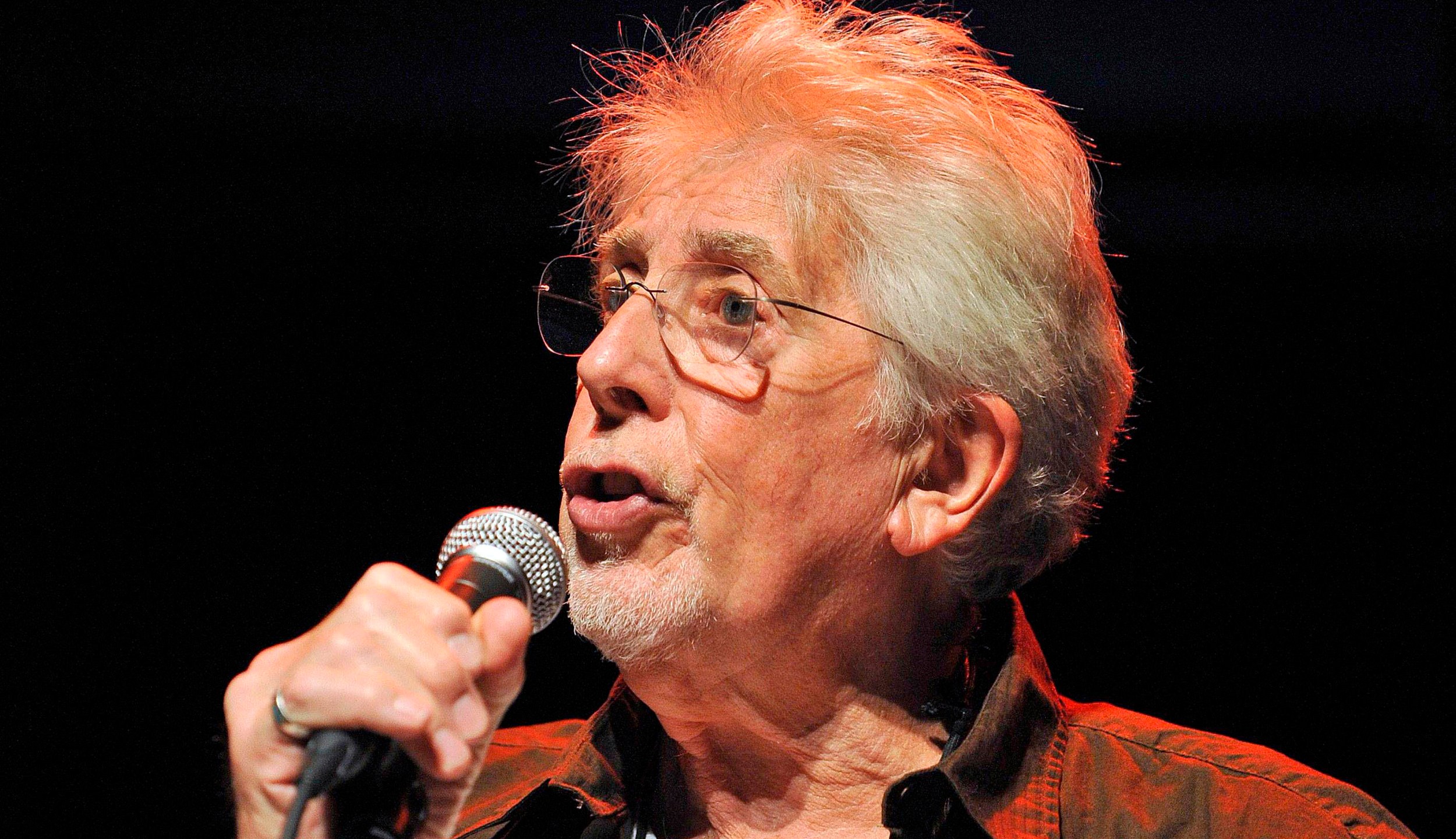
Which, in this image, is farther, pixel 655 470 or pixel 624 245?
pixel 624 245

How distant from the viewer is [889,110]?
1.84 m

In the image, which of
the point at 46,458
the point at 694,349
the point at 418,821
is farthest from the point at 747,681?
the point at 46,458

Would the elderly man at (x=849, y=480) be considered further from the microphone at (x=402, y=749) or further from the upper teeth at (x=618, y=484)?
the microphone at (x=402, y=749)

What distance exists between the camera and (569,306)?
2.04 m

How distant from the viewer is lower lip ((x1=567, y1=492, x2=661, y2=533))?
162cm

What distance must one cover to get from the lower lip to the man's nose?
0.43 ft

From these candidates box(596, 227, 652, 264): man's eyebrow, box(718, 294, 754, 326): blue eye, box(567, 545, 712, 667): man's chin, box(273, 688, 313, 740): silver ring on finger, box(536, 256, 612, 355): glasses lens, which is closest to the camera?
box(273, 688, 313, 740): silver ring on finger

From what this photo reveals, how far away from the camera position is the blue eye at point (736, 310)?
1.70 meters

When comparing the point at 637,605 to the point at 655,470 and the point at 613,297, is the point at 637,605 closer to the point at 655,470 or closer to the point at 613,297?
the point at 655,470

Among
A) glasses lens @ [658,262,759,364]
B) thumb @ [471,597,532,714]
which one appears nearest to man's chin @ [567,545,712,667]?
glasses lens @ [658,262,759,364]

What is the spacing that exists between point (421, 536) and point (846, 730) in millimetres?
1307

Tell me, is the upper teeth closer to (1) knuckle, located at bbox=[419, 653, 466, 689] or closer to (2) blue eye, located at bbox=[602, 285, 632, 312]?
(2) blue eye, located at bbox=[602, 285, 632, 312]

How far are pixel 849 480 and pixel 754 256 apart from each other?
37 cm

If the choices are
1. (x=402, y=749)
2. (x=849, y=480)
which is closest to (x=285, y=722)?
(x=402, y=749)
